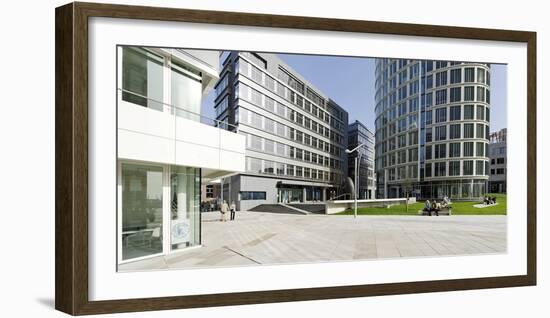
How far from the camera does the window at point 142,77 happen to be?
6343mm

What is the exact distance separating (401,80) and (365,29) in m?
3.56

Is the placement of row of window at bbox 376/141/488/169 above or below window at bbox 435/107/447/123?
below

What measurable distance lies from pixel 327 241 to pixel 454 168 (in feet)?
14.3

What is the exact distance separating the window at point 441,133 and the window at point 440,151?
34cm

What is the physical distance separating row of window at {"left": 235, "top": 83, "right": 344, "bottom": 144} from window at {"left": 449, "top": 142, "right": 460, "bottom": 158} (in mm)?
4603

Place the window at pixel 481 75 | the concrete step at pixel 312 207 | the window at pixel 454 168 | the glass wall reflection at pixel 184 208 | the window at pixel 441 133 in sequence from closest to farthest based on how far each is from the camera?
the glass wall reflection at pixel 184 208 → the window at pixel 481 75 → the window at pixel 454 168 → the window at pixel 441 133 → the concrete step at pixel 312 207

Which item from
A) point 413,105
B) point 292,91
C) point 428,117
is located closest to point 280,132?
point 292,91

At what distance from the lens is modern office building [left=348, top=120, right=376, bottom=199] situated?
491 inches

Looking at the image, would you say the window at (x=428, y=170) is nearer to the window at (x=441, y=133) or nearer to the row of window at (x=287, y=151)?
the window at (x=441, y=133)


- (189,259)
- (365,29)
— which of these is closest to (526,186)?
(365,29)

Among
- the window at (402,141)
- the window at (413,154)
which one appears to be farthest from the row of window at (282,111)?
the window at (413,154)

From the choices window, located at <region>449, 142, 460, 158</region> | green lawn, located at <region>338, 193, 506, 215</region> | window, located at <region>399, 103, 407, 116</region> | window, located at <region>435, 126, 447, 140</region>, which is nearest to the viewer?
green lawn, located at <region>338, 193, 506, 215</region>

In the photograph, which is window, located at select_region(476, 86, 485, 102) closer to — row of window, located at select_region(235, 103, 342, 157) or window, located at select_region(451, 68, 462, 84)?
window, located at select_region(451, 68, 462, 84)

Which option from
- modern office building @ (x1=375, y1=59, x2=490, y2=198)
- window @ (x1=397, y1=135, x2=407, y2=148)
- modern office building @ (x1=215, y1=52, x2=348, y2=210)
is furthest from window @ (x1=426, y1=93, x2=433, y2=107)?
modern office building @ (x1=215, y1=52, x2=348, y2=210)
